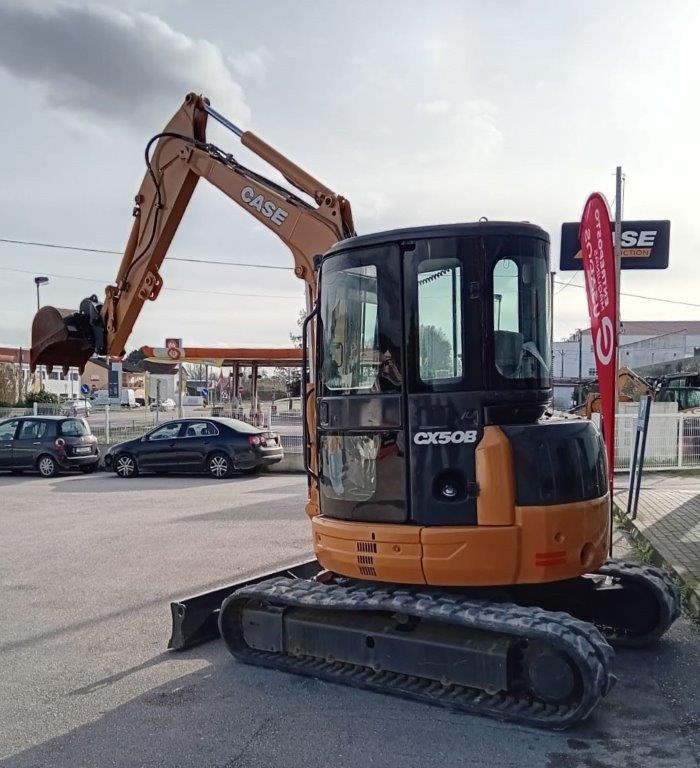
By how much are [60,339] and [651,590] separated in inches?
226

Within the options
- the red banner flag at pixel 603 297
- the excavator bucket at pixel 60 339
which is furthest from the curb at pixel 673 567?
the excavator bucket at pixel 60 339

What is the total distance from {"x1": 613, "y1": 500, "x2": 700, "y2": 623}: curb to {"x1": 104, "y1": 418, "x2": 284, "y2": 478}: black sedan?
9173 mm

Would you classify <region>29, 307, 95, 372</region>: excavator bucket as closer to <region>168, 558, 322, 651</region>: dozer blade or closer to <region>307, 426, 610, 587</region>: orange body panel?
<region>168, 558, 322, 651</region>: dozer blade

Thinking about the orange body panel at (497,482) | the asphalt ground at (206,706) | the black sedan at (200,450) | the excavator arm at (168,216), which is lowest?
the asphalt ground at (206,706)

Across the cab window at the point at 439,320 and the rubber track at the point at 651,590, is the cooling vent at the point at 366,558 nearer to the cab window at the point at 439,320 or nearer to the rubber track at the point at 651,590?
the cab window at the point at 439,320

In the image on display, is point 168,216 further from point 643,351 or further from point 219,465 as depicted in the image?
point 643,351

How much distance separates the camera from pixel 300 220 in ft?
22.7

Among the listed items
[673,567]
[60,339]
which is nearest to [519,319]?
[673,567]

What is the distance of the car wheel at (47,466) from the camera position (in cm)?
1839

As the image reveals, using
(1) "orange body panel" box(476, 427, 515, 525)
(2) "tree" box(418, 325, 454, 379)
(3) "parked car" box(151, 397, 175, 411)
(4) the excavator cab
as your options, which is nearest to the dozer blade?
(4) the excavator cab

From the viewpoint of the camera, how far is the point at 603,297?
27.6 ft

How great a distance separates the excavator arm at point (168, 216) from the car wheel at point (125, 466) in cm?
1036

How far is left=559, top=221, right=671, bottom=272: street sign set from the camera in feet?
62.2

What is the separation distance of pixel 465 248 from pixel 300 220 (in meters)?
2.52
